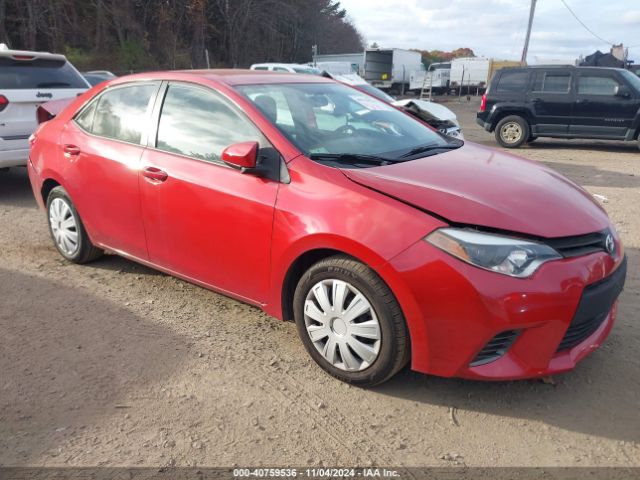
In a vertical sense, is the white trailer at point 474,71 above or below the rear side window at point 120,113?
above

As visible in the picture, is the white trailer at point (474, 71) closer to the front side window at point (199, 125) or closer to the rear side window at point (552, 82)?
the rear side window at point (552, 82)

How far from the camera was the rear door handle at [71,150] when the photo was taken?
424 cm

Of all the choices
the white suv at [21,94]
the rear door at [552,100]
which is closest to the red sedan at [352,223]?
the white suv at [21,94]

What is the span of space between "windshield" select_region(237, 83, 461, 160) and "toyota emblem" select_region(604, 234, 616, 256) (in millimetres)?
1176

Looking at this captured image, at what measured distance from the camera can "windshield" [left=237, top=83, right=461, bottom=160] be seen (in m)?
3.26

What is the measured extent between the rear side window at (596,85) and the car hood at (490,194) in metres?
9.54

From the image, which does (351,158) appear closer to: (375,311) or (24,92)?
(375,311)

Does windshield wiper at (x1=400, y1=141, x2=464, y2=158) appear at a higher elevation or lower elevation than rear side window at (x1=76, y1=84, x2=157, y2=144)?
lower

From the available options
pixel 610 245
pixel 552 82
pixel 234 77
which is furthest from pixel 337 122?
pixel 552 82

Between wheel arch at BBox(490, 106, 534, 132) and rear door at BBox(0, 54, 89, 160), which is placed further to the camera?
wheel arch at BBox(490, 106, 534, 132)

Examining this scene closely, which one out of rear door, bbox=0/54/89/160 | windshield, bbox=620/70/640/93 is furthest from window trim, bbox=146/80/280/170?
windshield, bbox=620/70/640/93

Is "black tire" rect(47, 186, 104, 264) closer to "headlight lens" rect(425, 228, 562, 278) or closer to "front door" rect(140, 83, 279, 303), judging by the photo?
"front door" rect(140, 83, 279, 303)

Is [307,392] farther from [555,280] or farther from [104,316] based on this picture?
[104,316]

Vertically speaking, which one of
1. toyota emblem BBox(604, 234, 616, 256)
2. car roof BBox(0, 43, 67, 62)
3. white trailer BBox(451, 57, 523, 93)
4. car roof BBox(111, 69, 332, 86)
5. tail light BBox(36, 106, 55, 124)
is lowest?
toyota emblem BBox(604, 234, 616, 256)
